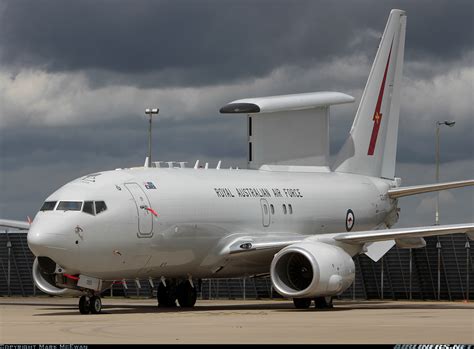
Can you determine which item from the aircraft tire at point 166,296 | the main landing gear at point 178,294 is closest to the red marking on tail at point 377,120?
the main landing gear at point 178,294

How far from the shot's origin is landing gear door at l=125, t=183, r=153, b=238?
37.6m

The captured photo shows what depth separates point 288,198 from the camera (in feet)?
151

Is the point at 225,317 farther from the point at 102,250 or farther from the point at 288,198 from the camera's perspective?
the point at 288,198

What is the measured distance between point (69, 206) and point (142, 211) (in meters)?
2.70

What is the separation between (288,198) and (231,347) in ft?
81.7

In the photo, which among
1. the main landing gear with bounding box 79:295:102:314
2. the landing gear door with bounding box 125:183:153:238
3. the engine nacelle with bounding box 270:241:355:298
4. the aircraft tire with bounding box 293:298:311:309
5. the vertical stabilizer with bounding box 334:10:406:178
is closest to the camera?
the main landing gear with bounding box 79:295:102:314

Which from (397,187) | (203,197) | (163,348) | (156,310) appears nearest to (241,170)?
(203,197)

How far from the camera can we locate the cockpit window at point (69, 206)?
119 ft

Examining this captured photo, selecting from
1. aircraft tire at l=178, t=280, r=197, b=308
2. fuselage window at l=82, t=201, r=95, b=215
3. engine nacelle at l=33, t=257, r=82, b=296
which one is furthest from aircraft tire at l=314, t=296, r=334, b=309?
fuselage window at l=82, t=201, r=95, b=215

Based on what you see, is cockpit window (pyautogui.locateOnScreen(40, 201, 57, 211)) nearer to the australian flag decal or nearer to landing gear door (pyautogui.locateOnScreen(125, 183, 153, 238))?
landing gear door (pyautogui.locateOnScreen(125, 183, 153, 238))

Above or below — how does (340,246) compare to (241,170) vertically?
below

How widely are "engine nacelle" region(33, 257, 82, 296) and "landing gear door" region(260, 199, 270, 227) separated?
354 inches

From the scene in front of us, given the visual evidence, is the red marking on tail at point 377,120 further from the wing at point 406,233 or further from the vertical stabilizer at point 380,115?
the wing at point 406,233

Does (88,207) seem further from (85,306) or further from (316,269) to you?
(316,269)
